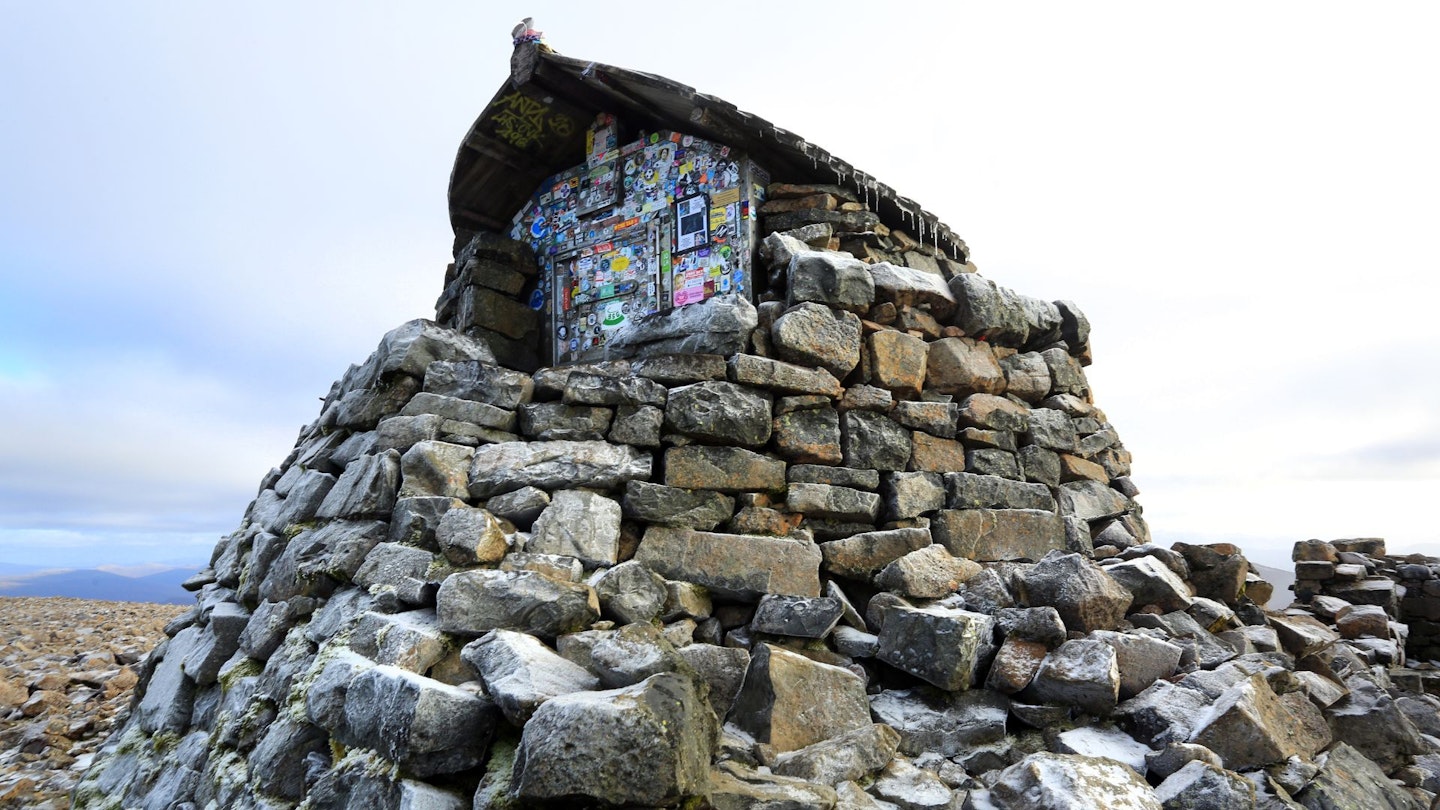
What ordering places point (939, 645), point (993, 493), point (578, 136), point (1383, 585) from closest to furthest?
point (939, 645) < point (993, 493) < point (578, 136) < point (1383, 585)

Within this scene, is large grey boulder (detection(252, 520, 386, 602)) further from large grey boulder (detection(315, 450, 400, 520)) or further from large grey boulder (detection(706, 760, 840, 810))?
large grey boulder (detection(706, 760, 840, 810))

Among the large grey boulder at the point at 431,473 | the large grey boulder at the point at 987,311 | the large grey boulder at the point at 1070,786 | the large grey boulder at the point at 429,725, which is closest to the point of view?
the large grey boulder at the point at 429,725

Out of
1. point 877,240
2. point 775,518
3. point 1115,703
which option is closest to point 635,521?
point 775,518

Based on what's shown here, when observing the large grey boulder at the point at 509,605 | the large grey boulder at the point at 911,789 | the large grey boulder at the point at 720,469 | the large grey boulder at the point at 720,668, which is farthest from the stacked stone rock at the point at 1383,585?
the large grey boulder at the point at 509,605

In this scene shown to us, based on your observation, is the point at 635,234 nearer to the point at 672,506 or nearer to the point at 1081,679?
the point at 672,506

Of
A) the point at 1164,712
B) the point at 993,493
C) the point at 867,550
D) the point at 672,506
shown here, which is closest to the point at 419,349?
the point at 672,506

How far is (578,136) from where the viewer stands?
8.23 meters

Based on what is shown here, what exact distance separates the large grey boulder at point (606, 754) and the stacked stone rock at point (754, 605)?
0.4 inches

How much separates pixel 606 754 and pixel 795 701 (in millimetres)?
1481

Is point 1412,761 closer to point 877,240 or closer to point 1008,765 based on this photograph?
point 1008,765

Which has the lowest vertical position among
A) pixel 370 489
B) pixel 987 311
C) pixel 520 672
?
pixel 520 672

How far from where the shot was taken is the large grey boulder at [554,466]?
4.97m

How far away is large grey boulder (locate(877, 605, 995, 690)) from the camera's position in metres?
4.07

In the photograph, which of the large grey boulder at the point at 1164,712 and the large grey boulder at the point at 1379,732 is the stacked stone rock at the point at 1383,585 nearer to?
the large grey boulder at the point at 1379,732
